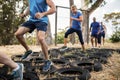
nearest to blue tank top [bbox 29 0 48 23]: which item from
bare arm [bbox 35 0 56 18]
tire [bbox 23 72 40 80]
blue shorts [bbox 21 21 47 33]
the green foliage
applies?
blue shorts [bbox 21 21 47 33]

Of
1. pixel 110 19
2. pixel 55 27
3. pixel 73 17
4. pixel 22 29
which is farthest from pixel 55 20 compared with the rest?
pixel 110 19

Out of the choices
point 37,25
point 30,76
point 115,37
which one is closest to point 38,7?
point 37,25

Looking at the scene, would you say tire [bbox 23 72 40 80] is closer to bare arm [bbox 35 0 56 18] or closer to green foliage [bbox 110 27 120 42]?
bare arm [bbox 35 0 56 18]

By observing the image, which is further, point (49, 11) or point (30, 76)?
point (49, 11)

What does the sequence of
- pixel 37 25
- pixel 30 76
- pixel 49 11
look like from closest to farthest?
pixel 30 76, pixel 49 11, pixel 37 25

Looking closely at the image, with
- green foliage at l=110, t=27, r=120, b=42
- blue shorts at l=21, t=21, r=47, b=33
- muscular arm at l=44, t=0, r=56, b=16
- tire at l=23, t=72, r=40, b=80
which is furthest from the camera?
green foliage at l=110, t=27, r=120, b=42

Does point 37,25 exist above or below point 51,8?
below

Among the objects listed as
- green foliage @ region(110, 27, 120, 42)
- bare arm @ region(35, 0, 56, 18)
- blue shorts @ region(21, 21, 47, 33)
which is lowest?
green foliage @ region(110, 27, 120, 42)

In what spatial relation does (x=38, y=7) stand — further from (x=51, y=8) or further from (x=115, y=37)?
(x=115, y=37)

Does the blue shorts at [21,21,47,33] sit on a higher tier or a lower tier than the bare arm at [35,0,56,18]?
lower

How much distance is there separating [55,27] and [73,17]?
4.14 m

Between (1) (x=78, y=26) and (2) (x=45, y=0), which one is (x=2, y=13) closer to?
(1) (x=78, y=26)

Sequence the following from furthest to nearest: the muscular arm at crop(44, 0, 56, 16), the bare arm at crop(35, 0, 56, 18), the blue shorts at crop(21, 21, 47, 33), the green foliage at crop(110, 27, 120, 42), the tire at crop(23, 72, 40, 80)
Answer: the green foliage at crop(110, 27, 120, 42) → the blue shorts at crop(21, 21, 47, 33) → the muscular arm at crop(44, 0, 56, 16) → the bare arm at crop(35, 0, 56, 18) → the tire at crop(23, 72, 40, 80)

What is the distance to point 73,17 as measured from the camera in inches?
470
